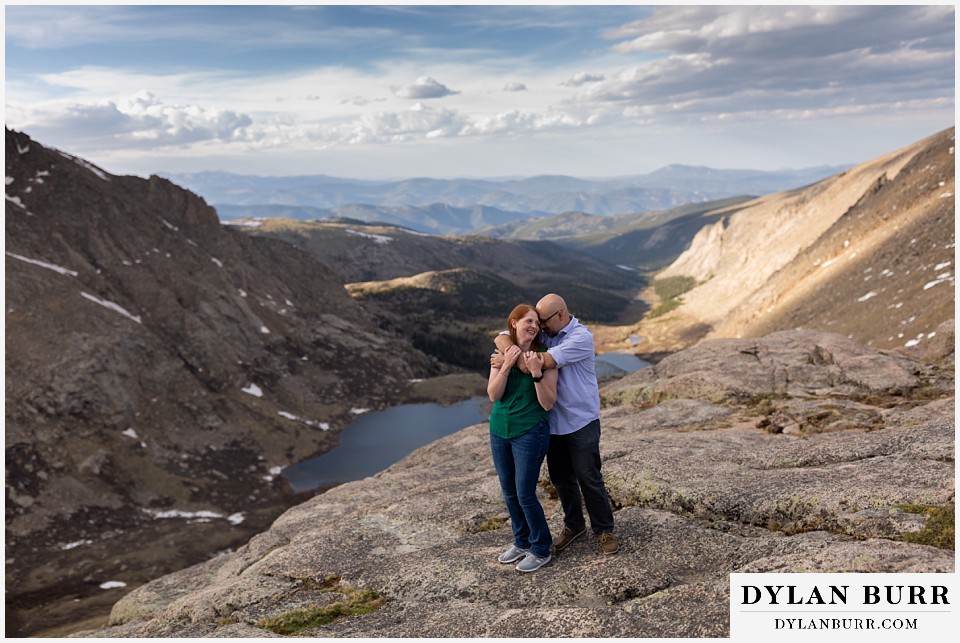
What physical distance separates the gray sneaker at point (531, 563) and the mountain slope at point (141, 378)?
7730 centimetres

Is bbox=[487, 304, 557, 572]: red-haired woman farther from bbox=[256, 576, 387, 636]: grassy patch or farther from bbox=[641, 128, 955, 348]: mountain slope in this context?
bbox=[641, 128, 955, 348]: mountain slope

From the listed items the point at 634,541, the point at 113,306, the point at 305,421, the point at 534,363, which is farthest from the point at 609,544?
the point at 113,306

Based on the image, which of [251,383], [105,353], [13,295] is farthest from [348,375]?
[13,295]

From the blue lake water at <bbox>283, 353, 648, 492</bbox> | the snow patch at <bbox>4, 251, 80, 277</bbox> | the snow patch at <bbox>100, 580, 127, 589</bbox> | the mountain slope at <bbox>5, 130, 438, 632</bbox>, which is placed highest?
the snow patch at <bbox>4, 251, 80, 277</bbox>

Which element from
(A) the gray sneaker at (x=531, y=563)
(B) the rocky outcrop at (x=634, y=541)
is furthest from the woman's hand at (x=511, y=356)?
(B) the rocky outcrop at (x=634, y=541)

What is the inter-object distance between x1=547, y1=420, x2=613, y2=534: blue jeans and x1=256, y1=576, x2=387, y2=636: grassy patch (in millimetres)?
4299

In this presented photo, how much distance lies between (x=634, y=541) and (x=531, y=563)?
2.20 m

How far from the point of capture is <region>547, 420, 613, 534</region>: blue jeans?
11797 millimetres

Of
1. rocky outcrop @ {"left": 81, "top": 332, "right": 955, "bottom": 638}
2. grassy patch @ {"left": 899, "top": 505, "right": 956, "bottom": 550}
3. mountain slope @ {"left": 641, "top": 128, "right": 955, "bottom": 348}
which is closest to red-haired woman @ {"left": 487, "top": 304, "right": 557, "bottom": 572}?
rocky outcrop @ {"left": 81, "top": 332, "right": 955, "bottom": 638}

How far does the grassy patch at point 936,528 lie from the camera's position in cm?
1007

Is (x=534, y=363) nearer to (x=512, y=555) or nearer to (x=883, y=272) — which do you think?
(x=512, y=555)

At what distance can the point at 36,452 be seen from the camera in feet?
308

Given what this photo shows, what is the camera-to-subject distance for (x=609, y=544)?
11.9m

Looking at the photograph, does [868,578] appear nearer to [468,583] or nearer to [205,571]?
[468,583]
